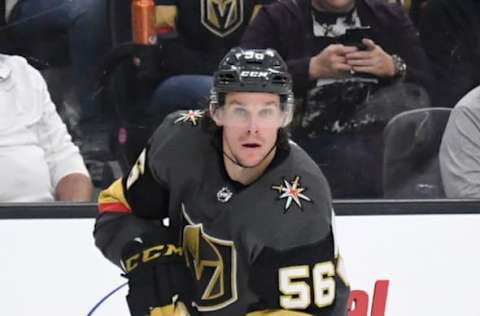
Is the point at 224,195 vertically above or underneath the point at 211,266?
above

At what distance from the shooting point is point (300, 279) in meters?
2.34

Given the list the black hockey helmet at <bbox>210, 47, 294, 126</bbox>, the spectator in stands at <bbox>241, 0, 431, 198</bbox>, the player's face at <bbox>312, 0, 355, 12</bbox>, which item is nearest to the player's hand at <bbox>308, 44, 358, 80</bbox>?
the spectator in stands at <bbox>241, 0, 431, 198</bbox>

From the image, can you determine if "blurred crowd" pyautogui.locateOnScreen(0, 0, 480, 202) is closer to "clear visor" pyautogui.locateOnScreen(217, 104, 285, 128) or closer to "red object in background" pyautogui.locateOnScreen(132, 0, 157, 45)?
"red object in background" pyautogui.locateOnScreen(132, 0, 157, 45)

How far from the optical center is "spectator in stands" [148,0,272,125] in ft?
11.6

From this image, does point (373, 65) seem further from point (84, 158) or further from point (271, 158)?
point (271, 158)

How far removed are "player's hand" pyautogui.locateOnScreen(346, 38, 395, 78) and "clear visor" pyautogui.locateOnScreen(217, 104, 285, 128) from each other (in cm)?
129

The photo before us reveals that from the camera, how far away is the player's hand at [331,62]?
12.0 ft

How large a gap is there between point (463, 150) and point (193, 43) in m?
0.90

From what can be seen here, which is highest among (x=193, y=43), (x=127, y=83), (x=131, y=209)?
(x=193, y=43)

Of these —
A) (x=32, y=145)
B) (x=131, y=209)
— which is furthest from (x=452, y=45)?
(x=131, y=209)

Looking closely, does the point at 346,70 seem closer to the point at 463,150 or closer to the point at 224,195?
the point at 463,150

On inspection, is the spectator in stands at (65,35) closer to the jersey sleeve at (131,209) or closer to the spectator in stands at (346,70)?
the spectator in stands at (346,70)

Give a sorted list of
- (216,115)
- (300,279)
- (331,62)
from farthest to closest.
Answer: (331,62) → (216,115) → (300,279)

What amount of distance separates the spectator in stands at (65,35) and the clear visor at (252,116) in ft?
4.10
